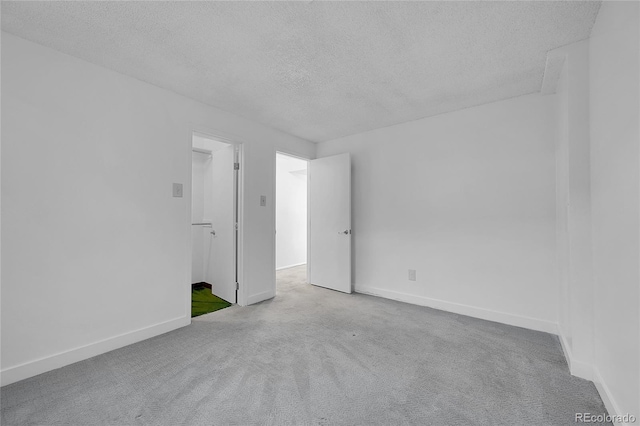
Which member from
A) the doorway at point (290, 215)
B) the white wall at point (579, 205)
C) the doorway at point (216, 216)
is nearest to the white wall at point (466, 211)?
the white wall at point (579, 205)

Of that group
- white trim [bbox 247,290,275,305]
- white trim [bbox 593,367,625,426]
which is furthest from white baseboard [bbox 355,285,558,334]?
white trim [bbox 247,290,275,305]

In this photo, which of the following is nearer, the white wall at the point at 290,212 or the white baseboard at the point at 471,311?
the white baseboard at the point at 471,311

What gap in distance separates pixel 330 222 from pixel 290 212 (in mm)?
2190

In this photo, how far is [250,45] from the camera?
1951 millimetres

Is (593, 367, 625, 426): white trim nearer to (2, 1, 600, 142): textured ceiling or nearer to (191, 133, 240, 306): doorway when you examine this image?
(2, 1, 600, 142): textured ceiling

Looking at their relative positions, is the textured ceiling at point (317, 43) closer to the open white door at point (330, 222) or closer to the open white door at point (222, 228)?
the open white door at point (222, 228)

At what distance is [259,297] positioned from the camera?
3.52 meters

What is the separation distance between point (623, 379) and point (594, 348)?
57 centimetres

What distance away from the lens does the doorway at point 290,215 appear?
5838mm

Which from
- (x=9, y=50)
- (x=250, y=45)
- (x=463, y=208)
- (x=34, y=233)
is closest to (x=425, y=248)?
(x=463, y=208)

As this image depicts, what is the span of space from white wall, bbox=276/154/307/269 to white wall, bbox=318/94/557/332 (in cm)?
230

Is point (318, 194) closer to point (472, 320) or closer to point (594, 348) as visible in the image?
point (472, 320)

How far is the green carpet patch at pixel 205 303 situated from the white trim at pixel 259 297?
290 millimetres

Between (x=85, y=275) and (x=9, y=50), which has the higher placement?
(x=9, y=50)
